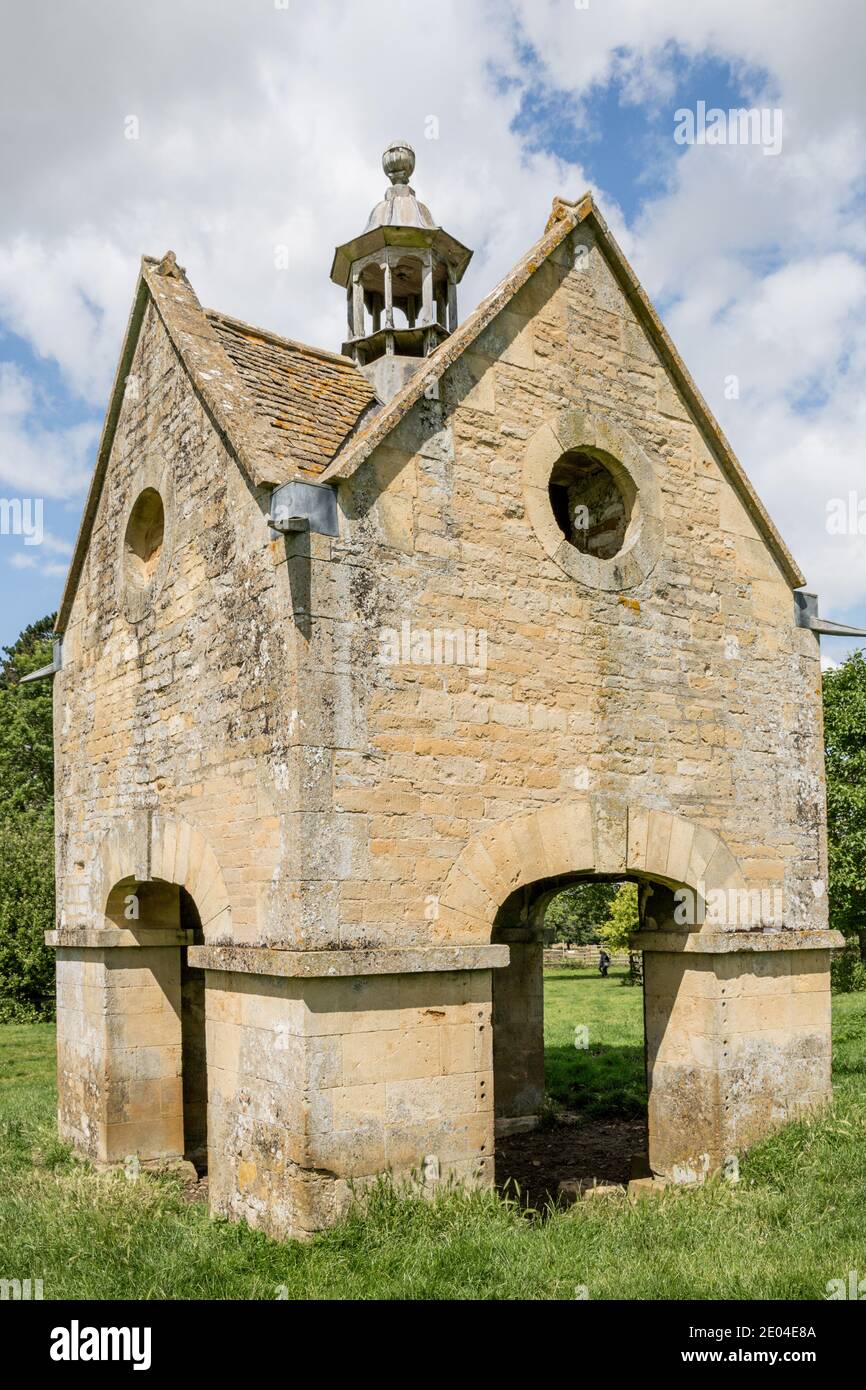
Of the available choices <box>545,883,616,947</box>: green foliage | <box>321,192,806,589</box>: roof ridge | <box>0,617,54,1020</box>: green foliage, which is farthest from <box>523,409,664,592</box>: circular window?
<box>545,883,616,947</box>: green foliage

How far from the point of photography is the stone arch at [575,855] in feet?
25.2

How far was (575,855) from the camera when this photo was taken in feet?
27.0

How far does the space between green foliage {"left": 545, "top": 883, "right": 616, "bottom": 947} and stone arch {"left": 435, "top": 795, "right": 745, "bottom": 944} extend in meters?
30.3

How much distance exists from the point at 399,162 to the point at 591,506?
5173 mm

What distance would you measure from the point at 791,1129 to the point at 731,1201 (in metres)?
1.26

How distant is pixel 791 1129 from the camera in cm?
891

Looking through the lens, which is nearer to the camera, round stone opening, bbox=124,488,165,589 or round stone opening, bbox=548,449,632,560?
round stone opening, bbox=548,449,632,560

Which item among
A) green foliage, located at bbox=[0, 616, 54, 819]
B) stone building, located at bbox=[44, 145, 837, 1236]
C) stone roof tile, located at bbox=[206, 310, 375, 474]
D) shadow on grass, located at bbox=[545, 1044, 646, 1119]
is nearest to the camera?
stone building, located at bbox=[44, 145, 837, 1236]

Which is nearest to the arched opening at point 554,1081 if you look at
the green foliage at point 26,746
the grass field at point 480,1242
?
the grass field at point 480,1242

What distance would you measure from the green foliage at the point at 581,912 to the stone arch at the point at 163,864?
1188 inches

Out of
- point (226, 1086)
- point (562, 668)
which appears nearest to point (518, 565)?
point (562, 668)

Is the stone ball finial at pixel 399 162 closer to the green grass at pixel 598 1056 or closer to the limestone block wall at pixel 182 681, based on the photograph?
the limestone block wall at pixel 182 681

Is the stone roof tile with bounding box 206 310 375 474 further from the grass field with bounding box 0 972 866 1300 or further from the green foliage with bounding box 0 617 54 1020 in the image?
the green foliage with bounding box 0 617 54 1020

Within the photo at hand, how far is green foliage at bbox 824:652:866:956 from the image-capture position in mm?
28891
